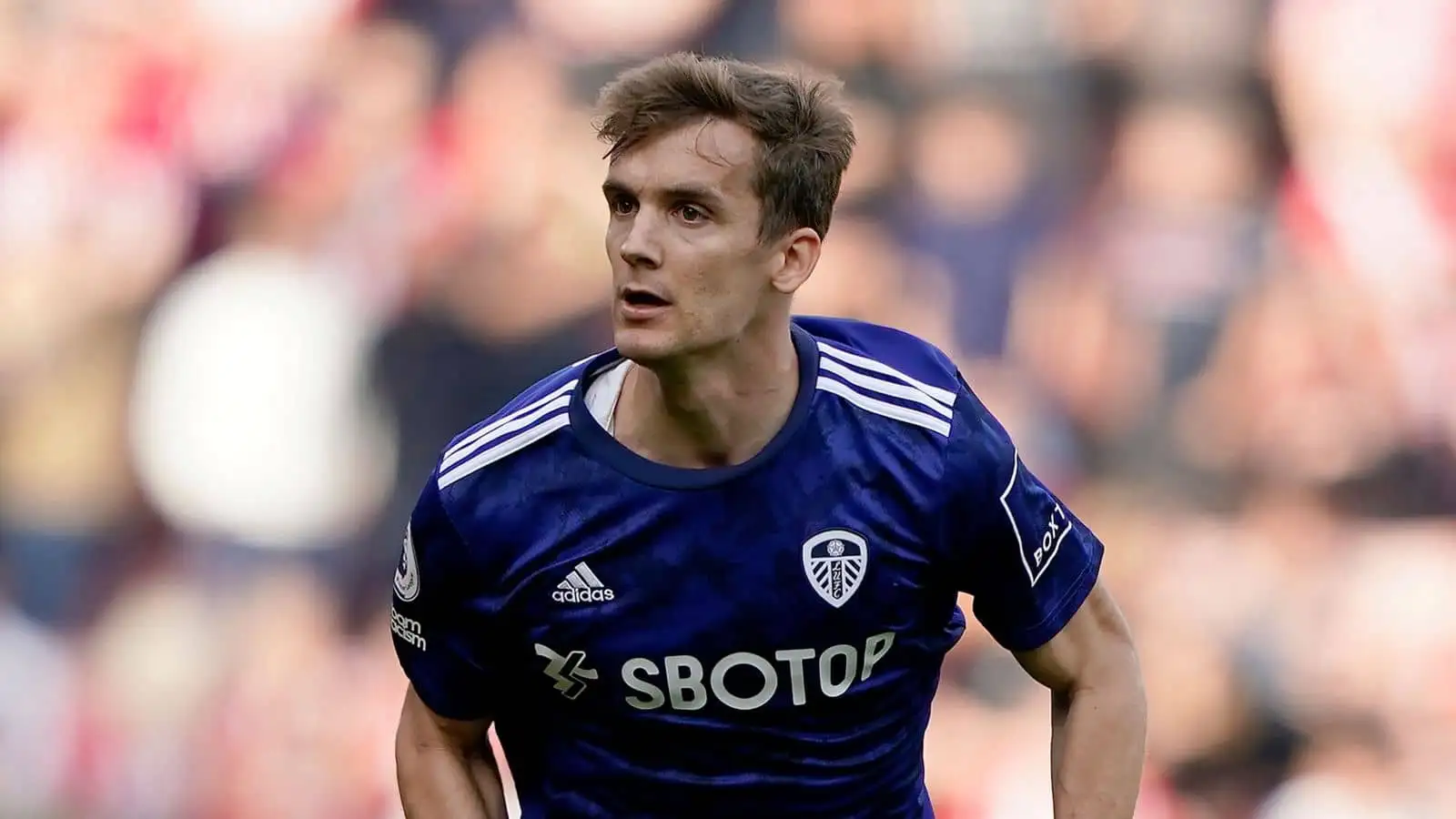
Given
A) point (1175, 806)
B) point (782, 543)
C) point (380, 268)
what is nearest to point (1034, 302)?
point (1175, 806)

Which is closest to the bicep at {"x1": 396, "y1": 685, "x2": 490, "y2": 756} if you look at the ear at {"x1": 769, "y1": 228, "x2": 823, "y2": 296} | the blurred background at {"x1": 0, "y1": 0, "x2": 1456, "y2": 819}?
the ear at {"x1": 769, "y1": 228, "x2": 823, "y2": 296}

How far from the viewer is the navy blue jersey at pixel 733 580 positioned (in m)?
2.78

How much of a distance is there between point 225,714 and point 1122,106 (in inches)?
118

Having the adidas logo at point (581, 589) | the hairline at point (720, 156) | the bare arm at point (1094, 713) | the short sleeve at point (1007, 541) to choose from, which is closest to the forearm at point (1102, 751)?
the bare arm at point (1094, 713)

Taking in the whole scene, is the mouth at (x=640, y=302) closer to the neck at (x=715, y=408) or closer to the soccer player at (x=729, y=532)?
the soccer player at (x=729, y=532)

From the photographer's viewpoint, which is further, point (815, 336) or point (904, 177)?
point (904, 177)

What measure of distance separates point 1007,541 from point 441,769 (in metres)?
0.98

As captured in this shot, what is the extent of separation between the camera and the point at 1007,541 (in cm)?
286

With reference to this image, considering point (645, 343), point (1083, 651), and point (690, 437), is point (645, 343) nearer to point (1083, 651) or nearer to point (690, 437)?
point (690, 437)

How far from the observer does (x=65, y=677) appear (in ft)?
16.7

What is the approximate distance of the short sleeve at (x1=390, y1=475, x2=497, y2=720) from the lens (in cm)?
283

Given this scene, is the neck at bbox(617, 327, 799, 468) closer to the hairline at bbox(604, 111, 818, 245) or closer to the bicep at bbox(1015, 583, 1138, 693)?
the hairline at bbox(604, 111, 818, 245)

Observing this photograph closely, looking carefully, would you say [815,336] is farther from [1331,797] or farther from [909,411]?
[1331,797]

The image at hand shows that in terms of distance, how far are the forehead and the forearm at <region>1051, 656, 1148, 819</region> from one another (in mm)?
994
